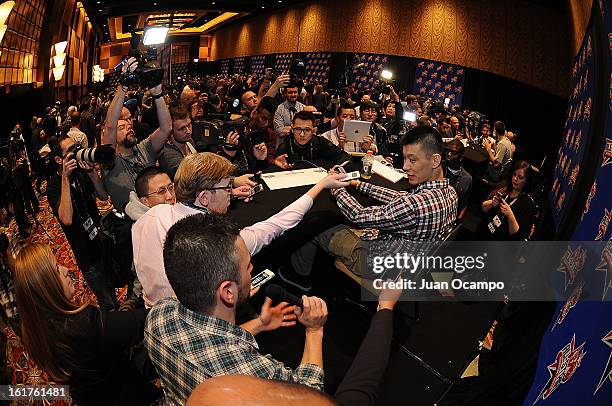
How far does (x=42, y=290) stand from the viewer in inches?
59.7

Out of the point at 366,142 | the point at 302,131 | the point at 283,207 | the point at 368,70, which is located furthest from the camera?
the point at 368,70

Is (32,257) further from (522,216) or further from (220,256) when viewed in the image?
(522,216)

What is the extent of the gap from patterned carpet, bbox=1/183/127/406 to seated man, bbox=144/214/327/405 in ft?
2.78

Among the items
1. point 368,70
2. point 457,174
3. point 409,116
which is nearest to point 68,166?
point 457,174

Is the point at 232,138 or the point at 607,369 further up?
the point at 232,138

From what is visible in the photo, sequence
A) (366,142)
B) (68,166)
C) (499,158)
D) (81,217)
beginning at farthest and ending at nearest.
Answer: (499,158)
(366,142)
(81,217)
(68,166)

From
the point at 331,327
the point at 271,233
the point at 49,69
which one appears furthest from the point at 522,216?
the point at 49,69

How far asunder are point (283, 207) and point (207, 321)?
1.30m

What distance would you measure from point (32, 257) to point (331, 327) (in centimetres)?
163

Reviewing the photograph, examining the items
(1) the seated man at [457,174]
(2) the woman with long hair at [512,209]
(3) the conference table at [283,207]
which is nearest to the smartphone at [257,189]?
(3) the conference table at [283,207]

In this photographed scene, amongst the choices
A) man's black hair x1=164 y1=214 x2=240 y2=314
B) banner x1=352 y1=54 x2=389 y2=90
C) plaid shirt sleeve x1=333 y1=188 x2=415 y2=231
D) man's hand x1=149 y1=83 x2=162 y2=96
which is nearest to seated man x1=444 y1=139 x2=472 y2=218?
plaid shirt sleeve x1=333 y1=188 x2=415 y2=231

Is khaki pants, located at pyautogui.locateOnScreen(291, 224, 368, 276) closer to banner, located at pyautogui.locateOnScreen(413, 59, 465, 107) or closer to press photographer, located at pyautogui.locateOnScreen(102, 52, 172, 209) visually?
press photographer, located at pyautogui.locateOnScreen(102, 52, 172, 209)

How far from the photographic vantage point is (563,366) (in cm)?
167

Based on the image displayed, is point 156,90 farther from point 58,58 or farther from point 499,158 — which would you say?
point 58,58
